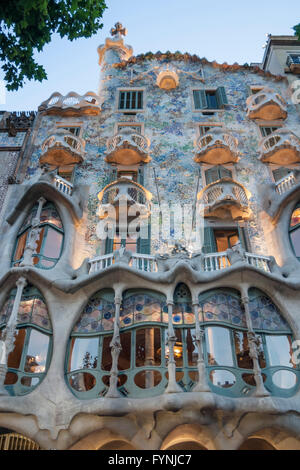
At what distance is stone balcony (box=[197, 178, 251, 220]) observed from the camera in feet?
54.1

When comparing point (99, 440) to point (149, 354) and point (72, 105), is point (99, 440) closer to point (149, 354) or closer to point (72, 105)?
point (149, 354)

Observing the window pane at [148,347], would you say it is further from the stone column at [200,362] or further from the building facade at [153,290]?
the stone column at [200,362]

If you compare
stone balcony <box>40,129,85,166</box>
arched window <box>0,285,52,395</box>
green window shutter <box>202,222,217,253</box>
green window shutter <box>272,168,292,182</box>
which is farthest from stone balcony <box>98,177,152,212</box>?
green window shutter <box>272,168,292,182</box>

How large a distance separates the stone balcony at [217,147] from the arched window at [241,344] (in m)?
7.52

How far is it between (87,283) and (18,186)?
6.78m

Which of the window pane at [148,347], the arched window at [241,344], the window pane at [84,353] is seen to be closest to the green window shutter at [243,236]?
the arched window at [241,344]

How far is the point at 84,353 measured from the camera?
12.8 meters

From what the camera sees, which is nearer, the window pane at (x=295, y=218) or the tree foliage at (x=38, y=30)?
the tree foliage at (x=38, y=30)

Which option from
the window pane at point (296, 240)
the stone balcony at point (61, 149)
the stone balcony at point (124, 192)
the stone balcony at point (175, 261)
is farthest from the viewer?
the stone balcony at point (61, 149)

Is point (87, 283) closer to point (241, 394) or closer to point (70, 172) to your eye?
point (241, 394)

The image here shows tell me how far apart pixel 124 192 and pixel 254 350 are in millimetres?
8124

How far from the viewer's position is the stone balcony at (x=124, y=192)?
16.8 m

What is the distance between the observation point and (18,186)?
1775 centimetres

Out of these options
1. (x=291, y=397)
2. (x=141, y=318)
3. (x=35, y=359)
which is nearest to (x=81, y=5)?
(x=141, y=318)
